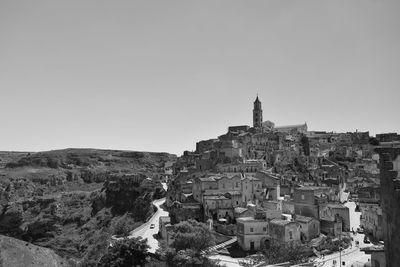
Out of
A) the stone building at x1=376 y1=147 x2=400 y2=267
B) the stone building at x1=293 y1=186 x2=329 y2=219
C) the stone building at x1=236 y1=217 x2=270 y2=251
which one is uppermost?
the stone building at x1=376 y1=147 x2=400 y2=267

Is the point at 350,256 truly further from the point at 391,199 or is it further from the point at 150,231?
the point at 391,199

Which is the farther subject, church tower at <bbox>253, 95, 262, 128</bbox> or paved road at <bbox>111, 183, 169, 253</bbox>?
church tower at <bbox>253, 95, 262, 128</bbox>

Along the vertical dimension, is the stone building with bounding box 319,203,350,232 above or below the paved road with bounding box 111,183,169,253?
above

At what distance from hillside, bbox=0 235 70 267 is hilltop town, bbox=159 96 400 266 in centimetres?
1937

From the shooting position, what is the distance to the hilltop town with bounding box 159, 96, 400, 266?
38.4 metres

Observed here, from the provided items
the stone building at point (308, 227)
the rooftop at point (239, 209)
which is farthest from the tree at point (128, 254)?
the stone building at point (308, 227)

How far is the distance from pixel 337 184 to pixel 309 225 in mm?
26972

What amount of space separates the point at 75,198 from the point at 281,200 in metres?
70.5

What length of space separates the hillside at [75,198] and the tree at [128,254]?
10.1 metres

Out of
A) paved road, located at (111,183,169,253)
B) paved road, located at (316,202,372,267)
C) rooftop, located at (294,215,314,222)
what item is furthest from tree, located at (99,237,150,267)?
rooftop, located at (294,215,314,222)

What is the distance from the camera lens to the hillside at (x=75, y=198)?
69.7 m

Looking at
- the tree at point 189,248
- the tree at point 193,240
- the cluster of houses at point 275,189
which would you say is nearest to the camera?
the tree at point 189,248

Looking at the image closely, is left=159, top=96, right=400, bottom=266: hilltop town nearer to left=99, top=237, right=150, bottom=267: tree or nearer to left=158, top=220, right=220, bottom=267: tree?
left=158, top=220, right=220, bottom=267: tree

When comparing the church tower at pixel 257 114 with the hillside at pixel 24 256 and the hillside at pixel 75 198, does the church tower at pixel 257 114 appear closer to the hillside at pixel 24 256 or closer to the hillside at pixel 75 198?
the hillside at pixel 75 198
